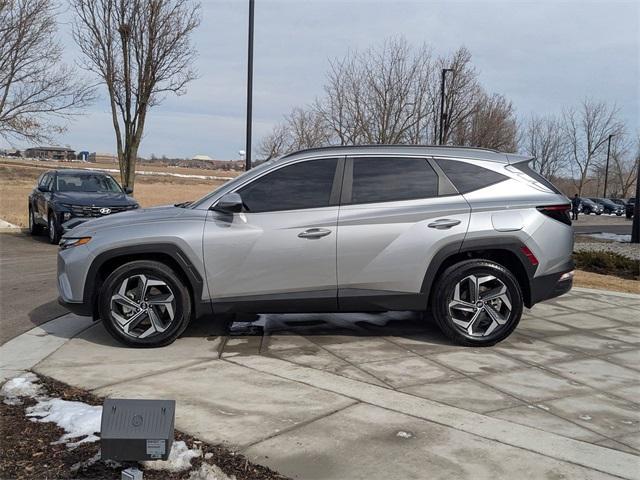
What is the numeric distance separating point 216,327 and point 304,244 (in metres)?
1.47

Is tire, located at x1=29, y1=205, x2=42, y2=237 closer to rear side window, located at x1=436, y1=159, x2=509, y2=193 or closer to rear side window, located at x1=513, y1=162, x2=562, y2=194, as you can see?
rear side window, located at x1=436, y1=159, x2=509, y2=193

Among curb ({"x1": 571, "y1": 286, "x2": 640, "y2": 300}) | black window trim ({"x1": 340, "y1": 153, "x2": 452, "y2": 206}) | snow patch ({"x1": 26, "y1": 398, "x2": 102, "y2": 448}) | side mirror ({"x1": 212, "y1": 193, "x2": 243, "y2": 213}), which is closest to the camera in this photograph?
snow patch ({"x1": 26, "y1": 398, "x2": 102, "y2": 448})

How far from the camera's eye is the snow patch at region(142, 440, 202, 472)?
9.91ft

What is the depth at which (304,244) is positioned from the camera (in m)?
5.09

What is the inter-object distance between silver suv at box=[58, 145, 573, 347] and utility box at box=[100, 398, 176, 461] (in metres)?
2.30

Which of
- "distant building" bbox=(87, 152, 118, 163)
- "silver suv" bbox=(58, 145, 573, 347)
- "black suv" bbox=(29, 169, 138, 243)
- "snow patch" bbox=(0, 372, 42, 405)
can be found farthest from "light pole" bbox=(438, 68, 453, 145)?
"distant building" bbox=(87, 152, 118, 163)

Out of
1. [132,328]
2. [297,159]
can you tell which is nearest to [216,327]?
[132,328]

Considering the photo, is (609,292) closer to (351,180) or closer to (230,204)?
(351,180)

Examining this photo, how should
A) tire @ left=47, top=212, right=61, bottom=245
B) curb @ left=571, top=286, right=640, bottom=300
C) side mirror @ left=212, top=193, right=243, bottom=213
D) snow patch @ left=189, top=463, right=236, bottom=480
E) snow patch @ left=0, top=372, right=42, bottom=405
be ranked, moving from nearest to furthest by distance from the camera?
snow patch @ left=189, top=463, right=236, bottom=480
snow patch @ left=0, top=372, right=42, bottom=405
side mirror @ left=212, top=193, right=243, bottom=213
curb @ left=571, top=286, right=640, bottom=300
tire @ left=47, top=212, right=61, bottom=245

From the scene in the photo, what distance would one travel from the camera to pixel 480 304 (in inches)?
208

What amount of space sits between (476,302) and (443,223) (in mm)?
774

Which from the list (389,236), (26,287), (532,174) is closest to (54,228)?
(26,287)

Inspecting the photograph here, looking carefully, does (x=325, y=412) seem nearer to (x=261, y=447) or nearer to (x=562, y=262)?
(x=261, y=447)

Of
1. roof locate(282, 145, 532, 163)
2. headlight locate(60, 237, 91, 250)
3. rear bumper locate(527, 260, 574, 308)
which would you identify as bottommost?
rear bumper locate(527, 260, 574, 308)
